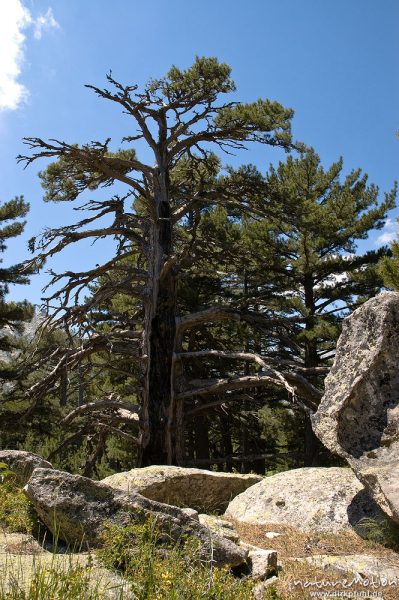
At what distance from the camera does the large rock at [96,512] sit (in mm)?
4293

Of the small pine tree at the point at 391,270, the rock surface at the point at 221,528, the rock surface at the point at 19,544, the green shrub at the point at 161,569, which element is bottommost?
the rock surface at the point at 221,528

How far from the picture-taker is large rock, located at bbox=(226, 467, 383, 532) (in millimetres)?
6273

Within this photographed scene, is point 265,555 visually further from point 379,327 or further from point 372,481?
point 379,327

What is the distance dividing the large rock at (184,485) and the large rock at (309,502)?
49 cm

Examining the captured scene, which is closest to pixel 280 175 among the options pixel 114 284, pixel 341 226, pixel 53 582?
pixel 341 226

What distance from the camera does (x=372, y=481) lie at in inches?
218

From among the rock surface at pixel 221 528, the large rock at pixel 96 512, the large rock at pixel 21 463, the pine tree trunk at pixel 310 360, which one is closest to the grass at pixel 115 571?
the large rock at pixel 96 512

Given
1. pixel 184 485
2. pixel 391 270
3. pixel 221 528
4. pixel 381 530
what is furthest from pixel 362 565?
pixel 391 270

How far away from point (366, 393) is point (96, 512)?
3.55m

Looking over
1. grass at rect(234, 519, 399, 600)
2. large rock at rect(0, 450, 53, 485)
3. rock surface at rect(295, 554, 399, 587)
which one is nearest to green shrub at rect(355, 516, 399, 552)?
grass at rect(234, 519, 399, 600)

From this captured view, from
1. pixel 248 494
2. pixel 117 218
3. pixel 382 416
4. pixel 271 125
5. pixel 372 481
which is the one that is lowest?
pixel 248 494

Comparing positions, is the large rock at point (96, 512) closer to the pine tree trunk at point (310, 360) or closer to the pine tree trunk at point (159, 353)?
the pine tree trunk at point (159, 353)

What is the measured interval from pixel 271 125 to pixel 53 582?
37.8ft

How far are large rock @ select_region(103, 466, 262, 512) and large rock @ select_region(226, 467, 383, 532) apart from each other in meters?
0.49
